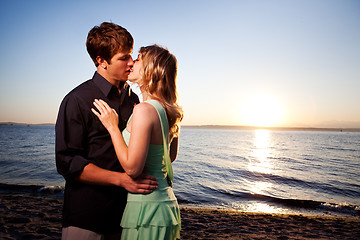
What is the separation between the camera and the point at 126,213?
188 centimetres

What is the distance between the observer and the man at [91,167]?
5.79ft

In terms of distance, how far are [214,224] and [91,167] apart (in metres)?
6.38

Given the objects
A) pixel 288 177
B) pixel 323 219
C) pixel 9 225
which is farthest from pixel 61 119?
pixel 288 177

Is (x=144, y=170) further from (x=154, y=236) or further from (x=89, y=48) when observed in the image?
(x=89, y=48)

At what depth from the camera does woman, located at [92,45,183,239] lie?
1.74 m

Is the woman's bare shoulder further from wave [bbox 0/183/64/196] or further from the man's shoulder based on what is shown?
wave [bbox 0/183/64/196]

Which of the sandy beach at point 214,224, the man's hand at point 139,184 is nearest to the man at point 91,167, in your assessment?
the man's hand at point 139,184

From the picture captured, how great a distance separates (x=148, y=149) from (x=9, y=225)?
6.62 meters

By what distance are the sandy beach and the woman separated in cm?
472

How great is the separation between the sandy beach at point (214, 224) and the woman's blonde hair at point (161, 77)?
5128 mm

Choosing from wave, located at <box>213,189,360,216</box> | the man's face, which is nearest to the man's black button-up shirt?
the man's face

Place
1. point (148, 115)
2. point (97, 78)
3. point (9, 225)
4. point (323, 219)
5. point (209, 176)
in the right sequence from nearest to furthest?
point (148, 115) → point (97, 78) → point (9, 225) → point (323, 219) → point (209, 176)

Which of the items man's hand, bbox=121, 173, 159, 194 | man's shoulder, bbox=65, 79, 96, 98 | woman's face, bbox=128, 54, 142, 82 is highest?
woman's face, bbox=128, 54, 142, 82

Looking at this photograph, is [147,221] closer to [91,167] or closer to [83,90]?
[91,167]
